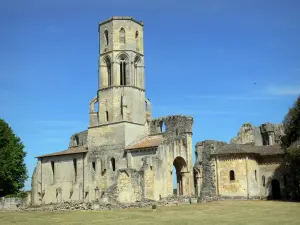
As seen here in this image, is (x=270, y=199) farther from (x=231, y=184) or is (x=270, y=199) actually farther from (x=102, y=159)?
(x=102, y=159)

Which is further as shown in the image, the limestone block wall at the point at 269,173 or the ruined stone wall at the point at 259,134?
the ruined stone wall at the point at 259,134

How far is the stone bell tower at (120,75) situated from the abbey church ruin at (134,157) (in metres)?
0.11

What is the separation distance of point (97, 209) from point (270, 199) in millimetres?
17125

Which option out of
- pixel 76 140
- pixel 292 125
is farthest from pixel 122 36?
pixel 292 125

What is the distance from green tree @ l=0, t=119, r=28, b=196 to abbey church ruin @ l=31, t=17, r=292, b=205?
224 cm

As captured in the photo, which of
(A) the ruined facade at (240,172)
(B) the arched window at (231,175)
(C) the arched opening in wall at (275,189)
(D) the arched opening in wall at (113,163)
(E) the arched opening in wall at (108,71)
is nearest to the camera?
(A) the ruined facade at (240,172)

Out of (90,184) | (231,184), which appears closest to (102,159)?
(90,184)

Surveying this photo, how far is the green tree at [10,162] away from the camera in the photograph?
164 feet

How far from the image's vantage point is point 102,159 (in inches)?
1919

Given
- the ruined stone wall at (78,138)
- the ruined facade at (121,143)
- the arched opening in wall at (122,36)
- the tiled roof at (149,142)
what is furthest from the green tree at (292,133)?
the ruined stone wall at (78,138)

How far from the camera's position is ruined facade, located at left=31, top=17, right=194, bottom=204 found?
45500mm

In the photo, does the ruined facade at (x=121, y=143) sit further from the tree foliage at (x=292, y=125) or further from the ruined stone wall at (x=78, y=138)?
the tree foliage at (x=292, y=125)

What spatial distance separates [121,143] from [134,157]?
2343mm

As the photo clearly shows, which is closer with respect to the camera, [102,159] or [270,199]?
[270,199]
